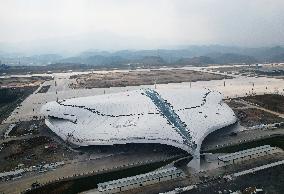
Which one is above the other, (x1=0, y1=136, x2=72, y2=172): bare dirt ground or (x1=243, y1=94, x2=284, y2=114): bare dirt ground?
(x1=243, y1=94, x2=284, y2=114): bare dirt ground

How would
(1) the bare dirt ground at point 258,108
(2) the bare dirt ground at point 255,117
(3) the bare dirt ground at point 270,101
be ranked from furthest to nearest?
(3) the bare dirt ground at point 270,101 → (1) the bare dirt ground at point 258,108 → (2) the bare dirt ground at point 255,117

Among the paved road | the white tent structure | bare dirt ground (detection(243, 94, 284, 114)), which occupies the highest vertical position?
the white tent structure

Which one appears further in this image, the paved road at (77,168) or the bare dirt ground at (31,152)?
the bare dirt ground at (31,152)

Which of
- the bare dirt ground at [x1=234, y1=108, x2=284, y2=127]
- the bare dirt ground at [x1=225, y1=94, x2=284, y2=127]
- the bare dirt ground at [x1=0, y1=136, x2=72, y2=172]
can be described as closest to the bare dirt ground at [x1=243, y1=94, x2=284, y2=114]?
the bare dirt ground at [x1=225, y1=94, x2=284, y2=127]

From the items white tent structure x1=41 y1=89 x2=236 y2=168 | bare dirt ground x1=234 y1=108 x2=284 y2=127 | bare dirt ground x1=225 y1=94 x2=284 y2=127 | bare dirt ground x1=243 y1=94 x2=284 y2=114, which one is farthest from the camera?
bare dirt ground x1=243 y1=94 x2=284 y2=114

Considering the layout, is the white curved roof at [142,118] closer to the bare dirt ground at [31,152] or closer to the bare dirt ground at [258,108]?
the bare dirt ground at [31,152]

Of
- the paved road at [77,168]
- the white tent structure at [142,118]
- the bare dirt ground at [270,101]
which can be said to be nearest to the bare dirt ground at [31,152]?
the white tent structure at [142,118]

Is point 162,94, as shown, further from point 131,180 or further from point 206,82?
point 206,82

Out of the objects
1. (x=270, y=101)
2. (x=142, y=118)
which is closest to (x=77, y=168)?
(x=142, y=118)

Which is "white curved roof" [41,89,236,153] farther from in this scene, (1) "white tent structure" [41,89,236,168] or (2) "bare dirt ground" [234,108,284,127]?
(2) "bare dirt ground" [234,108,284,127]
